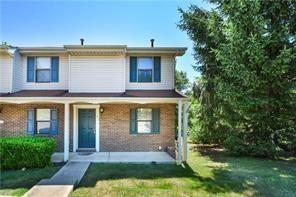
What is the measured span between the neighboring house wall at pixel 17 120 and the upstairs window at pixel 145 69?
174 inches

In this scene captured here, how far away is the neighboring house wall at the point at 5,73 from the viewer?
13.6 metres

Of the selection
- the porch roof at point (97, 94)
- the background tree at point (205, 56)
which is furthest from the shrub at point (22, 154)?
the background tree at point (205, 56)

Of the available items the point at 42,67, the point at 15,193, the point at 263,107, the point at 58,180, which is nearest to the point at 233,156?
the point at 263,107

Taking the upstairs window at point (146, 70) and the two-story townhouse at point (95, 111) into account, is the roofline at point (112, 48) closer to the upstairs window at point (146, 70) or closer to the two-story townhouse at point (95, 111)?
the two-story townhouse at point (95, 111)

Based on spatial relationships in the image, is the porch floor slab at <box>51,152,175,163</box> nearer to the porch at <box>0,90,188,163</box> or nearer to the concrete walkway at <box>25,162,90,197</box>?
the porch at <box>0,90,188,163</box>

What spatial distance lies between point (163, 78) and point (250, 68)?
459 cm

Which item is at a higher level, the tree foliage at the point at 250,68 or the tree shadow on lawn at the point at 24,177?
the tree foliage at the point at 250,68

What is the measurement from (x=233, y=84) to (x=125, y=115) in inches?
218

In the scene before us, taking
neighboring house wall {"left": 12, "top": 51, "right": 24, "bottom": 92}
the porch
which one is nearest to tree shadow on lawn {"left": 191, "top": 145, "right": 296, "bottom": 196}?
the porch

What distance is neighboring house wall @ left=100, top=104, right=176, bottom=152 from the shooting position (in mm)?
13734

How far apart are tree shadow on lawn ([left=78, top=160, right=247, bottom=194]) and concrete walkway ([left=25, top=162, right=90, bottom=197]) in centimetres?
29

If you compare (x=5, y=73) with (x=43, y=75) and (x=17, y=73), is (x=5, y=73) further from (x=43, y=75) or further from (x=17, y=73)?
(x=43, y=75)

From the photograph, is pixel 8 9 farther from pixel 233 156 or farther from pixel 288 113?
pixel 288 113

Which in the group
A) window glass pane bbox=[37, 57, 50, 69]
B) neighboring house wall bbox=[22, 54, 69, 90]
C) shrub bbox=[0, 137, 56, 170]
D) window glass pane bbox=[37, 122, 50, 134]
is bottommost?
shrub bbox=[0, 137, 56, 170]
